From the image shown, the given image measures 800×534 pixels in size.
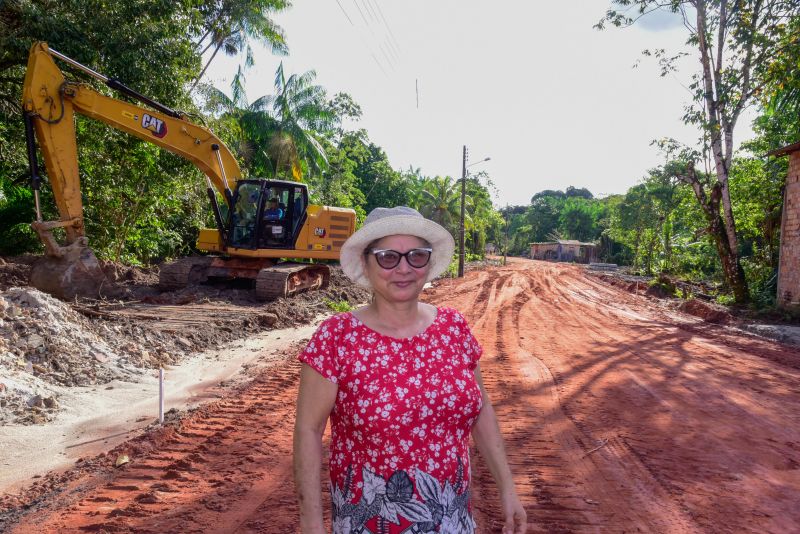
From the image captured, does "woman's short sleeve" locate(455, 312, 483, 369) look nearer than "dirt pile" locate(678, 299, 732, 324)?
Yes

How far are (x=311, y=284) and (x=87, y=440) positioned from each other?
10145 millimetres

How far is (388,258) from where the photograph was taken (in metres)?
2.22

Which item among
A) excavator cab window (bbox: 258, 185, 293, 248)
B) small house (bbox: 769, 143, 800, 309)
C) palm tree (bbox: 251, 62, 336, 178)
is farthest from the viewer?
palm tree (bbox: 251, 62, 336, 178)

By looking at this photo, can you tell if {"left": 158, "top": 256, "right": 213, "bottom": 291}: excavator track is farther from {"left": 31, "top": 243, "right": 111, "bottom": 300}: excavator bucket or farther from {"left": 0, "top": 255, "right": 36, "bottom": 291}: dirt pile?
{"left": 31, "top": 243, "right": 111, "bottom": 300}: excavator bucket

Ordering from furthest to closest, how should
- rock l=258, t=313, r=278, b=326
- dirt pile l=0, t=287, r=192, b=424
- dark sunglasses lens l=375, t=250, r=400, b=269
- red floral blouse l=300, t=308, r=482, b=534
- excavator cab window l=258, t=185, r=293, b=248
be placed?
excavator cab window l=258, t=185, r=293, b=248, rock l=258, t=313, r=278, b=326, dirt pile l=0, t=287, r=192, b=424, dark sunglasses lens l=375, t=250, r=400, b=269, red floral blouse l=300, t=308, r=482, b=534

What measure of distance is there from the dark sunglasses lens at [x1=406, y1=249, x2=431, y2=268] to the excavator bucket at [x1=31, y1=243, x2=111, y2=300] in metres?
9.50

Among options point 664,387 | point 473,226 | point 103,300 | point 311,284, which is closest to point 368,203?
point 473,226

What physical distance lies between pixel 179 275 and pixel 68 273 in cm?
397

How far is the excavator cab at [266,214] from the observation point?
523 inches

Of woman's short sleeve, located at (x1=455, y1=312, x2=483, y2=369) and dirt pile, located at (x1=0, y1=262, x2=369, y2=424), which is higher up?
woman's short sleeve, located at (x1=455, y1=312, x2=483, y2=369)

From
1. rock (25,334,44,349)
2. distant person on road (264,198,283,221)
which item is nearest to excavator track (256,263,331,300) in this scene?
distant person on road (264,198,283,221)

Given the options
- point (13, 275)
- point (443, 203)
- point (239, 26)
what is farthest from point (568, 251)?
point (13, 275)

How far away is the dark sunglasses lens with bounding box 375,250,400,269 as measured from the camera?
7.25ft

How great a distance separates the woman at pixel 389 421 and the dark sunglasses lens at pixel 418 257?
11 cm
